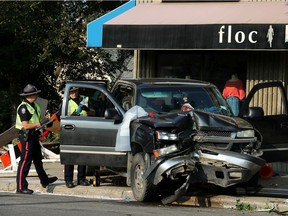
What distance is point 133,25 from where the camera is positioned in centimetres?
1404

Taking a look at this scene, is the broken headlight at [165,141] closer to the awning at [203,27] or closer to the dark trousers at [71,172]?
the dark trousers at [71,172]

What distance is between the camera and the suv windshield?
34.3 ft

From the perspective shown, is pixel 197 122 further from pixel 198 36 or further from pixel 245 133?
pixel 198 36

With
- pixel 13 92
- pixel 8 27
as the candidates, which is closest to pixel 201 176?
pixel 8 27

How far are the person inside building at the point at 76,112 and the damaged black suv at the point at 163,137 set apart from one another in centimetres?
12

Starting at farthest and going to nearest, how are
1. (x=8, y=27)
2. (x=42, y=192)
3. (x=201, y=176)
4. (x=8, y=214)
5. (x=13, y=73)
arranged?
(x=13, y=73)
(x=8, y=27)
(x=42, y=192)
(x=201, y=176)
(x=8, y=214)

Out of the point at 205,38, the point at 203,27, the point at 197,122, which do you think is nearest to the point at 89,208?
the point at 197,122

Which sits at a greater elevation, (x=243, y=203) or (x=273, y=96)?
(x=273, y=96)

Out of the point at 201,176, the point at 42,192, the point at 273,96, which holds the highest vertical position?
the point at 273,96

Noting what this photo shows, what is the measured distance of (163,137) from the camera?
934cm

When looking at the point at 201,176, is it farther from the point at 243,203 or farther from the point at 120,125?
the point at 120,125

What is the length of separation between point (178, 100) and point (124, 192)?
177cm

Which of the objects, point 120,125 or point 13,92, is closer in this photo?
point 120,125

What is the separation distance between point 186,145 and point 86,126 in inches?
87.3
